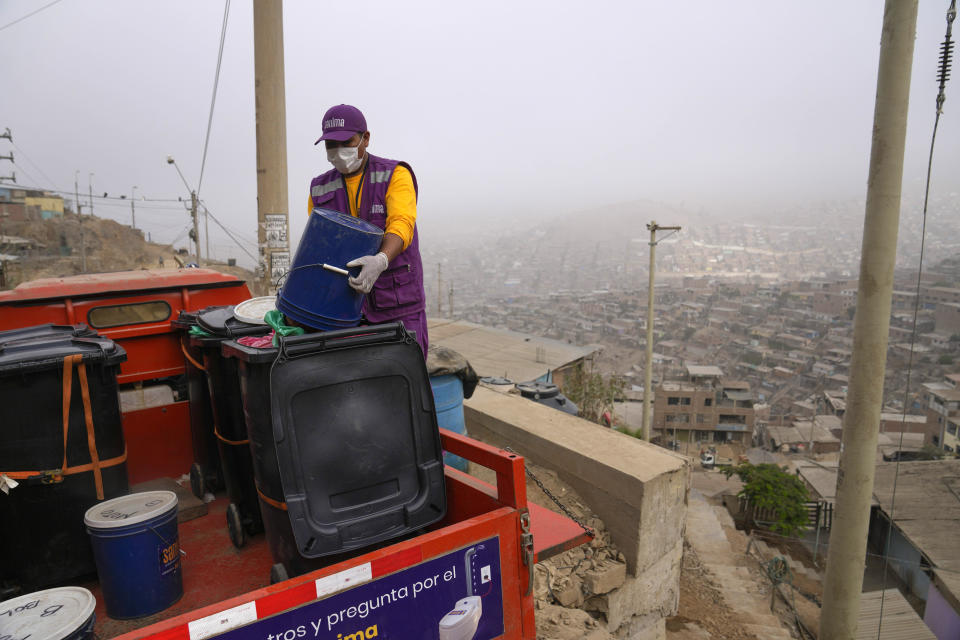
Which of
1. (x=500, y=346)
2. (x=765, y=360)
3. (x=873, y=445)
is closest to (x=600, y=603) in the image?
(x=873, y=445)

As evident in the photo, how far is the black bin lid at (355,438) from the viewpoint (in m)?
2.09

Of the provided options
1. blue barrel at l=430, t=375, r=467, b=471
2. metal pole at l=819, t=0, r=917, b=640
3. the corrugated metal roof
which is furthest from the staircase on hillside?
the corrugated metal roof

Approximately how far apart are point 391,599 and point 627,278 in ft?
315

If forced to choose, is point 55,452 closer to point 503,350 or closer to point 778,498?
point 778,498

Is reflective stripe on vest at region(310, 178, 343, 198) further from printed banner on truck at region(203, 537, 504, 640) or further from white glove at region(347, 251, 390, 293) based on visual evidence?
printed banner on truck at region(203, 537, 504, 640)

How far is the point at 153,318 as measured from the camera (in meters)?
3.98

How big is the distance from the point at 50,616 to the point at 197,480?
4.84 ft

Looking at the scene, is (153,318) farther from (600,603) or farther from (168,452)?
(600,603)

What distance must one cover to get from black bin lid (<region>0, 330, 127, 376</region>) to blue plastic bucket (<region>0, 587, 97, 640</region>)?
0.86 metres

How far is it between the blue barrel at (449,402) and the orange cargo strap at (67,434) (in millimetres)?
2319

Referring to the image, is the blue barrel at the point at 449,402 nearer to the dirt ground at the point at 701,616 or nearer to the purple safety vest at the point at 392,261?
the purple safety vest at the point at 392,261

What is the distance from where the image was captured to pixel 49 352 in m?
2.44

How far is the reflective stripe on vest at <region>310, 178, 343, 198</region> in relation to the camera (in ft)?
10.0

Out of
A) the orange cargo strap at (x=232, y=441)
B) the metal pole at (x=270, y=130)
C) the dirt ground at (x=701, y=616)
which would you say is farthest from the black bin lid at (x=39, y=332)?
the dirt ground at (x=701, y=616)
